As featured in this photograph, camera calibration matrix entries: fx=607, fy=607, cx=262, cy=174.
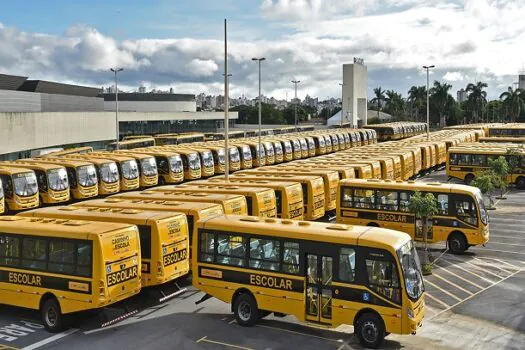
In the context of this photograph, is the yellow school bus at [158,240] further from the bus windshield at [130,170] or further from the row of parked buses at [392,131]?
the row of parked buses at [392,131]

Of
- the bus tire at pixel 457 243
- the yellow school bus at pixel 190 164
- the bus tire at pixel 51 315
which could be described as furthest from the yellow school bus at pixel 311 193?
the yellow school bus at pixel 190 164

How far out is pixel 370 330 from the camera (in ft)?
50.0

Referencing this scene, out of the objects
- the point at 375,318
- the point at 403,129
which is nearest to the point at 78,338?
the point at 375,318

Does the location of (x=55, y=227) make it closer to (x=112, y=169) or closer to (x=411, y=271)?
(x=411, y=271)

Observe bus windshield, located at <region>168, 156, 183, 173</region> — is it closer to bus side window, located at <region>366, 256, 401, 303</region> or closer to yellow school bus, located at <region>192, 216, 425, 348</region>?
yellow school bus, located at <region>192, 216, 425, 348</region>

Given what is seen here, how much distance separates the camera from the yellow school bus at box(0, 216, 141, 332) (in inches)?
633

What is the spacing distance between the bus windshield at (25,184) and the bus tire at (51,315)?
53.7ft

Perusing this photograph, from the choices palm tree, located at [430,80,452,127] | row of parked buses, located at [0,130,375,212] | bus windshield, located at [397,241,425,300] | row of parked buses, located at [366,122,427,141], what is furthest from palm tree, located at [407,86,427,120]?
bus windshield, located at [397,241,425,300]

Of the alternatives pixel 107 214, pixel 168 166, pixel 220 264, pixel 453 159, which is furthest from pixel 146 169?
pixel 453 159

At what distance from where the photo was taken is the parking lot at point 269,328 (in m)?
15.6

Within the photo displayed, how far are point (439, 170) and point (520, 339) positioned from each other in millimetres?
45492

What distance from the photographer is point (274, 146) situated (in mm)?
56719

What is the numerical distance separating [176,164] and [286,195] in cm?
1854

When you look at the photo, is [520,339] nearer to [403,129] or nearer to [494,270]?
[494,270]
